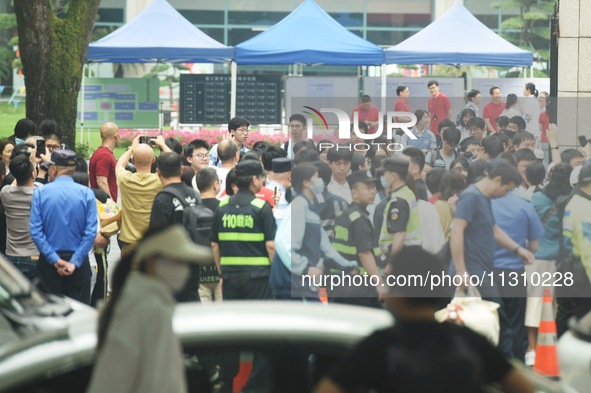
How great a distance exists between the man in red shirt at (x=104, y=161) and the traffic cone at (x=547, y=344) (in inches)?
221

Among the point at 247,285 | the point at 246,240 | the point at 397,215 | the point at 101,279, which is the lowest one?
the point at 101,279

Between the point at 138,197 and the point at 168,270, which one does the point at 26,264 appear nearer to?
the point at 138,197

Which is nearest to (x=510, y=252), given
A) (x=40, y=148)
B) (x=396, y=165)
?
(x=396, y=165)

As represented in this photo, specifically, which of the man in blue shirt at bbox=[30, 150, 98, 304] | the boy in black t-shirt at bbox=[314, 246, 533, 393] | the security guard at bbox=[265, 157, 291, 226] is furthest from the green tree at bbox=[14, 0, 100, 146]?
the boy in black t-shirt at bbox=[314, 246, 533, 393]

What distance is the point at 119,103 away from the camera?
86.3 feet

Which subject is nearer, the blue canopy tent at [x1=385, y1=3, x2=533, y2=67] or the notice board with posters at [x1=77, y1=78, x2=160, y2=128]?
the blue canopy tent at [x1=385, y1=3, x2=533, y2=67]

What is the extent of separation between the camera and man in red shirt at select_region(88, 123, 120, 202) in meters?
13.8

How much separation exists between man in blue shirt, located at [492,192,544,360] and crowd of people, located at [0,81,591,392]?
0.04 ft

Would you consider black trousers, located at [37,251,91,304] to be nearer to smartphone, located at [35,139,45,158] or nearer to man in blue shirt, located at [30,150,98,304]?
man in blue shirt, located at [30,150,98,304]

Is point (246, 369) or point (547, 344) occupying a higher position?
point (246, 369)

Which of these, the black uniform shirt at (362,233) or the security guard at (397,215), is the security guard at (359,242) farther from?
the security guard at (397,215)

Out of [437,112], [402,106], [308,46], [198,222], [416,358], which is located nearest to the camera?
[416,358]

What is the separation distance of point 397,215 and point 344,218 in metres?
0.43

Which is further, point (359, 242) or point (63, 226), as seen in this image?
point (63, 226)
